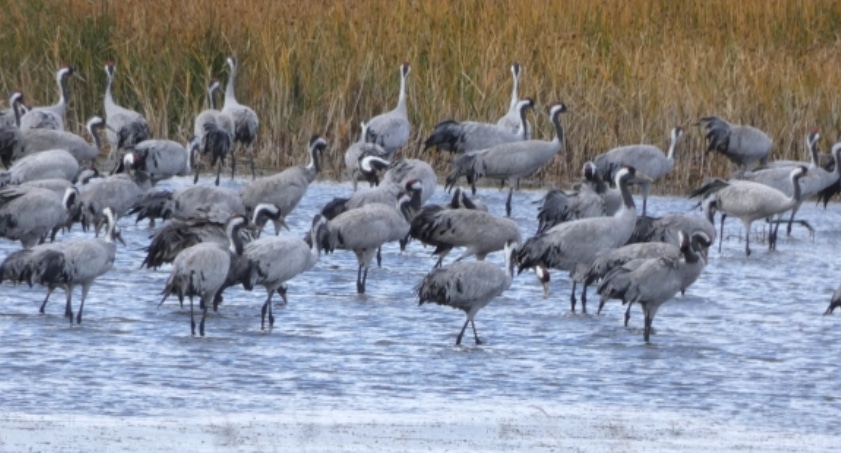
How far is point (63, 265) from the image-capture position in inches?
404

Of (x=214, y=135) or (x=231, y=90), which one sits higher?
(x=231, y=90)

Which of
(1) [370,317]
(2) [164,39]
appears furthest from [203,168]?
(1) [370,317]

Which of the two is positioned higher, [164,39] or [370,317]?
[164,39]

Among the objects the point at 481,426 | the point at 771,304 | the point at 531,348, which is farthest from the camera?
the point at 771,304

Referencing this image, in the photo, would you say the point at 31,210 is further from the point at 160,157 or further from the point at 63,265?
the point at 160,157

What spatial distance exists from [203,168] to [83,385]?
981 centimetres

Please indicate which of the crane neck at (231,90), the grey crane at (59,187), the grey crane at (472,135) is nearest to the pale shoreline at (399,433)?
the grey crane at (59,187)

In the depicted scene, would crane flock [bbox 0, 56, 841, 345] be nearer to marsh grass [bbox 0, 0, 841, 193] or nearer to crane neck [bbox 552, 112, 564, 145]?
crane neck [bbox 552, 112, 564, 145]

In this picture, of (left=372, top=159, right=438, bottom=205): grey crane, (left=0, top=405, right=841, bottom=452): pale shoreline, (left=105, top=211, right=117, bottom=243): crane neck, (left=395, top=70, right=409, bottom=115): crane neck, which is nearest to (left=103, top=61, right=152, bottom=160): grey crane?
(left=395, top=70, right=409, bottom=115): crane neck

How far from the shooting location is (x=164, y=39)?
17578 mm

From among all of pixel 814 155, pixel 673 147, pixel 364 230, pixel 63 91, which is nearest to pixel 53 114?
pixel 63 91

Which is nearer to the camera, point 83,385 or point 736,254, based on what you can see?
point 83,385

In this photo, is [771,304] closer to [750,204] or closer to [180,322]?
[750,204]

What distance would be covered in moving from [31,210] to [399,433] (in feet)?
17.2
